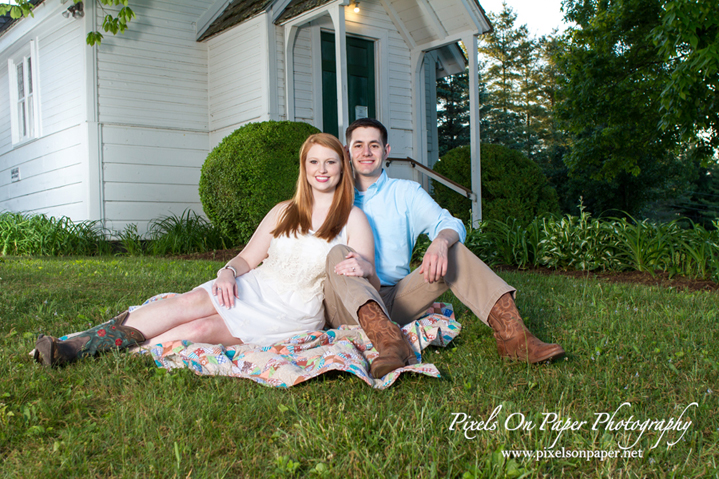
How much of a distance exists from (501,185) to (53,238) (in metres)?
7.06

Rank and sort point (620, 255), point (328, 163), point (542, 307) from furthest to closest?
point (620, 255)
point (542, 307)
point (328, 163)

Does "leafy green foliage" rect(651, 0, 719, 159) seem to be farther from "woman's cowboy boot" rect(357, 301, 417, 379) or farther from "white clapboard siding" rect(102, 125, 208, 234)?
"white clapboard siding" rect(102, 125, 208, 234)

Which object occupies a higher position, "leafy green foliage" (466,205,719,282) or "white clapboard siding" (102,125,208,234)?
"white clapboard siding" (102,125,208,234)

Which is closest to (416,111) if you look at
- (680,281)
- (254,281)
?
(680,281)

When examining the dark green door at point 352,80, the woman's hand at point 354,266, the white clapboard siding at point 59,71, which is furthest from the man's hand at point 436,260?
the white clapboard siding at point 59,71

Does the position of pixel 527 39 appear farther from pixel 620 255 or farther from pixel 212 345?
pixel 212 345

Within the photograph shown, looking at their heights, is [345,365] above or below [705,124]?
below

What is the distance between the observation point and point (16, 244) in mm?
8328

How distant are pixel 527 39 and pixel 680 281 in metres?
27.3

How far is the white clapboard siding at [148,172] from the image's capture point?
8398mm

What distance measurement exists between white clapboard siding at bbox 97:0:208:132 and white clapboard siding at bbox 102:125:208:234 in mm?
197

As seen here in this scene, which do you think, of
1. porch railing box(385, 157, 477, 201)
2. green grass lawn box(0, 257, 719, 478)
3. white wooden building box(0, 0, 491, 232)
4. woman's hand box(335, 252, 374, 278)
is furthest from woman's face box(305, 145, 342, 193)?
porch railing box(385, 157, 477, 201)

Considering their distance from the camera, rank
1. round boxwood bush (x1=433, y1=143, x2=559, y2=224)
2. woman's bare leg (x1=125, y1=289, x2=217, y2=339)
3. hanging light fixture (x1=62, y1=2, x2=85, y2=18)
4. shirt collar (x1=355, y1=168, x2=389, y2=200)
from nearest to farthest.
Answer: woman's bare leg (x1=125, y1=289, x2=217, y2=339), shirt collar (x1=355, y1=168, x2=389, y2=200), hanging light fixture (x1=62, y1=2, x2=85, y2=18), round boxwood bush (x1=433, y1=143, x2=559, y2=224)

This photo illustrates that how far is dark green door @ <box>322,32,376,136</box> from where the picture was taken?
9.05m
